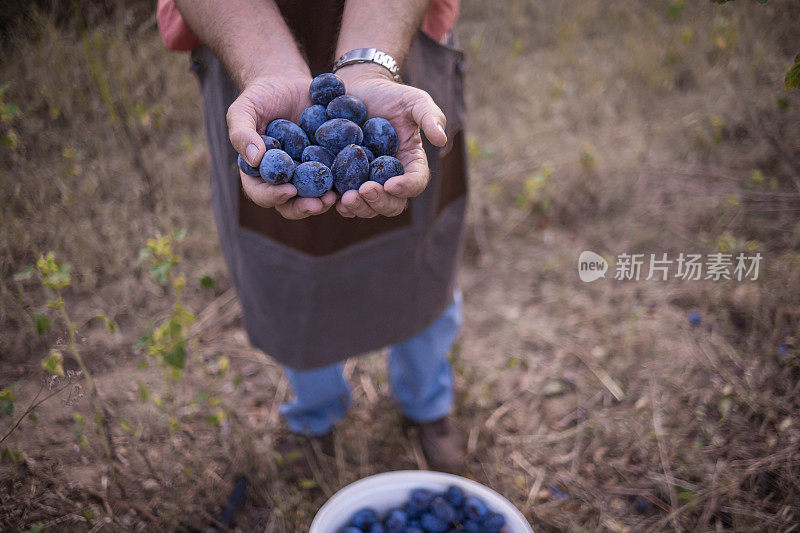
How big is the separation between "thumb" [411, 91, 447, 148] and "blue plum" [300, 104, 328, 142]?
17 cm

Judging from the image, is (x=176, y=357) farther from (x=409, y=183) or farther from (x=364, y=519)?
(x=409, y=183)

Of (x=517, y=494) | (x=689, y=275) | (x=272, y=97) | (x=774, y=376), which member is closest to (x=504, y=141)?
(x=689, y=275)

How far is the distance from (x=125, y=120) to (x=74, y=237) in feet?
2.27

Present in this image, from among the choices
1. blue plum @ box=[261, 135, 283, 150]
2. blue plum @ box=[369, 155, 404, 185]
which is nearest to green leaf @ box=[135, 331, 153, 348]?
blue plum @ box=[261, 135, 283, 150]

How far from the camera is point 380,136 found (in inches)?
38.0

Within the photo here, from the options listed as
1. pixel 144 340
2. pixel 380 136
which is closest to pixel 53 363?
pixel 144 340

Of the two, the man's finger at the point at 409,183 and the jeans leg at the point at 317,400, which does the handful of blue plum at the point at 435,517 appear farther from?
the man's finger at the point at 409,183

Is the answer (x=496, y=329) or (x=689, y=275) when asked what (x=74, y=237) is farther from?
(x=689, y=275)

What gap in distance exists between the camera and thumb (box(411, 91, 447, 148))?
2.82ft

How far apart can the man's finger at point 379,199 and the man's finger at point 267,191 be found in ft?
0.40

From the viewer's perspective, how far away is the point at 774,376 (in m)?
1.70

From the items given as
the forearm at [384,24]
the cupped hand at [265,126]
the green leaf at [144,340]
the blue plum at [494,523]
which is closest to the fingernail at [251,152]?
the cupped hand at [265,126]

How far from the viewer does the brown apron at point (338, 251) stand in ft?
3.72

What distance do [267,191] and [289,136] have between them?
0.13 m
